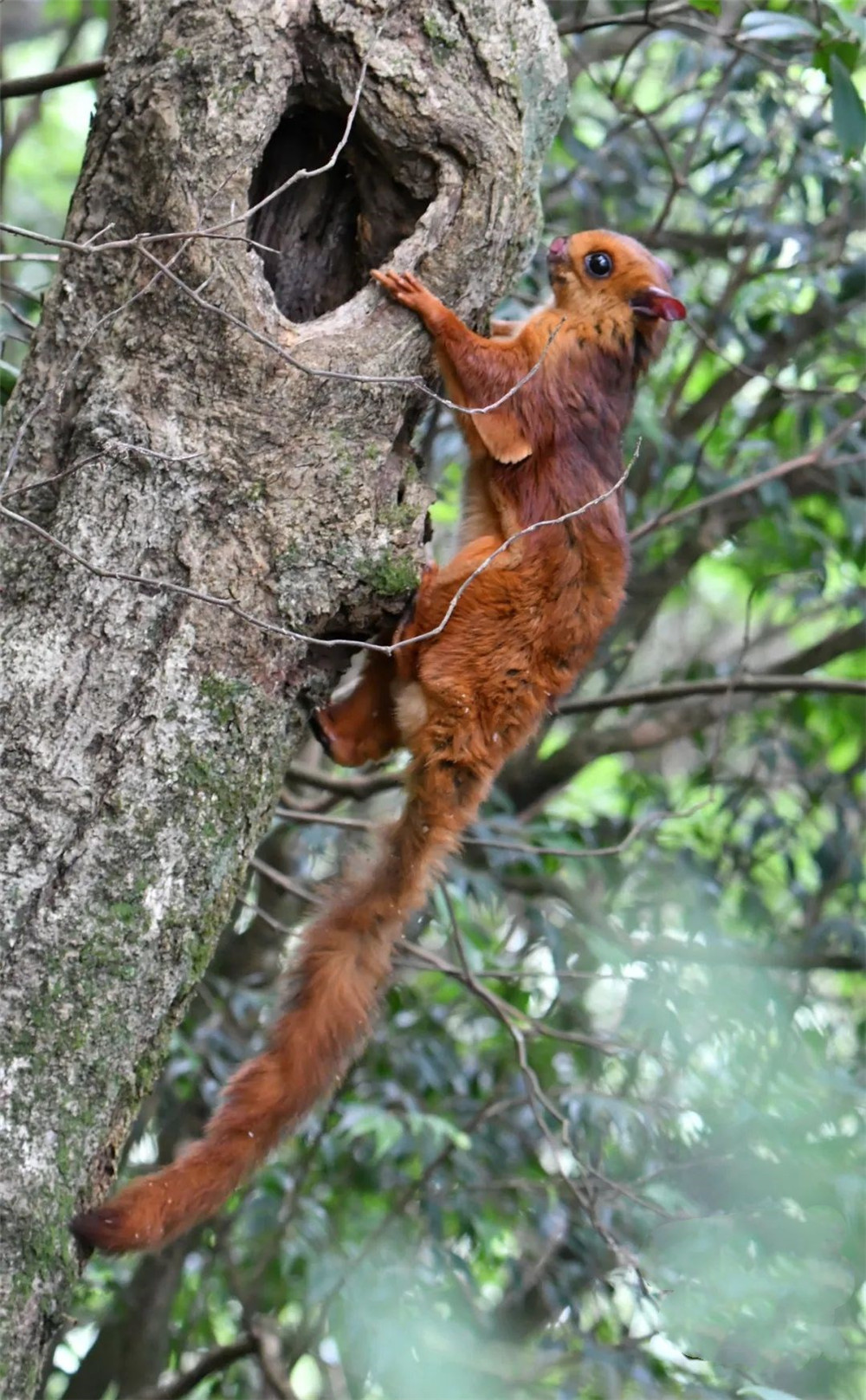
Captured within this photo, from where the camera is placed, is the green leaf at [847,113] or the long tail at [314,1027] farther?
the green leaf at [847,113]

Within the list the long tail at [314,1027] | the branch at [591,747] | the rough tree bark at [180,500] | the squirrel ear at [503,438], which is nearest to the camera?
the rough tree bark at [180,500]

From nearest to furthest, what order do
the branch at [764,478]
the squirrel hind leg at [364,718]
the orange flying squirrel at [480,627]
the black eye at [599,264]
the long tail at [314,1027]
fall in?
the long tail at [314,1027] → the orange flying squirrel at [480,627] → the squirrel hind leg at [364,718] → the black eye at [599,264] → the branch at [764,478]

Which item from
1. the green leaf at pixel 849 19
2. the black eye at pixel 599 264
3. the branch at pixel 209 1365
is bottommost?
the branch at pixel 209 1365

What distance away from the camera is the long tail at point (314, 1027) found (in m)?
2.75

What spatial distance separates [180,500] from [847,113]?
2.32 meters

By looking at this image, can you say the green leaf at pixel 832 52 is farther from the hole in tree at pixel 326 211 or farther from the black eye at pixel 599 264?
the hole in tree at pixel 326 211

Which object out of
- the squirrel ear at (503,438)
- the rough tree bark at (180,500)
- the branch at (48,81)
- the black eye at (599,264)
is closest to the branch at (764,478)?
the black eye at (599,264)

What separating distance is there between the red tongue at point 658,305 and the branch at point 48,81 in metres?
1.66

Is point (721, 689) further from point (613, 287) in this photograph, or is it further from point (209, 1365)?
point (209, 1365)

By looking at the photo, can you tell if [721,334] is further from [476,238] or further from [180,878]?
[180,878]

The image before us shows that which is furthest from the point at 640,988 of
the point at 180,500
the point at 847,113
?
the point at 847,113

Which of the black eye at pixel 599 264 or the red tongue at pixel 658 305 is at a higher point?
the black eye at pixel 599 264

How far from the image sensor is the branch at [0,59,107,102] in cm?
363

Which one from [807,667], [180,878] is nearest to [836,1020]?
[807,667]
